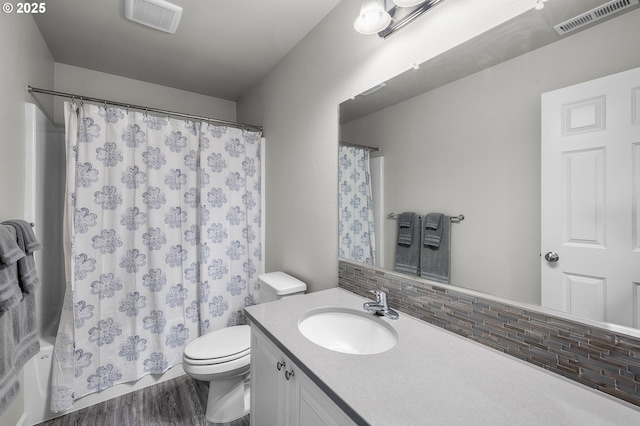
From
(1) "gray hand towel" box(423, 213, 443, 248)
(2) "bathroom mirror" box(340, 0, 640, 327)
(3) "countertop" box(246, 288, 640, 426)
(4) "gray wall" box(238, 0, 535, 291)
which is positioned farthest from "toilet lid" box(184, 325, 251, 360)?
(1) "gray hand towel" box(423, 213, 443, 248)

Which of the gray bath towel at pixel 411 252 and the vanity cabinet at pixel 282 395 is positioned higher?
the gray bath towel at pixel 411 252

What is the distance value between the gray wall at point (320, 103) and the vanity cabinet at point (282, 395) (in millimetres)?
650

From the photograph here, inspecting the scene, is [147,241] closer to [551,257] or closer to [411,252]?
[411,252]

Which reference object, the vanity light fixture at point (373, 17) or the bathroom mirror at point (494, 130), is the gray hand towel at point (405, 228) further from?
the vanity light fixture at point (373, 17)

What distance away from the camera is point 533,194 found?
0.85m

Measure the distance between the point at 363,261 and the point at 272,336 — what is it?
65 cm

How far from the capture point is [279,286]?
6.01 feet

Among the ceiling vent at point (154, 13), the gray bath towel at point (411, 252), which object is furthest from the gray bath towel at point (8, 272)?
the gray bath towel at point (411, 252)

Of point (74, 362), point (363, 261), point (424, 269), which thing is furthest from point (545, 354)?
point (74, 362)

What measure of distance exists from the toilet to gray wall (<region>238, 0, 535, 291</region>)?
24 centimetres

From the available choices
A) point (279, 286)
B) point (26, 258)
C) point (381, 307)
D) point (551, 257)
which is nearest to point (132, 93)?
point (26, 258)

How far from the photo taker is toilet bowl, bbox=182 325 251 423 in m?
1.59

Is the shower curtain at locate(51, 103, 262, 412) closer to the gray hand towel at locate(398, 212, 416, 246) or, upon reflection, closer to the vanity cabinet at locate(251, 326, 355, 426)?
the vanity cabinet at locate(251, 326, 355, 426)

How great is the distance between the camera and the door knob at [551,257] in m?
0.82
